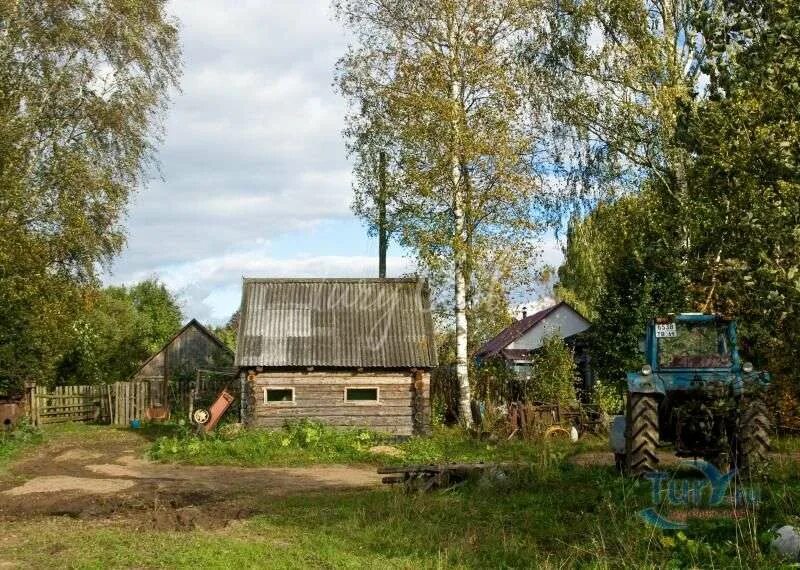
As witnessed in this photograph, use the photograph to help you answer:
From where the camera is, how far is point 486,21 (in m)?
23.3

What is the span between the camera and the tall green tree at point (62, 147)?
21.5 m

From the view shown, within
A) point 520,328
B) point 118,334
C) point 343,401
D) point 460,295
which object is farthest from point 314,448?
point 118,334

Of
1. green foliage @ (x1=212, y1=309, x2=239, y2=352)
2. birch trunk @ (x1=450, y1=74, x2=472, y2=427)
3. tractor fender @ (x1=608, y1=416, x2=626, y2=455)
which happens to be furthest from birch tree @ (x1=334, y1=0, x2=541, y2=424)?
green foliage @ (x1=212, y1=309, x2=239, y2=352)

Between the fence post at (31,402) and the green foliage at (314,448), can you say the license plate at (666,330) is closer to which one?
the green foliage at (314,448)

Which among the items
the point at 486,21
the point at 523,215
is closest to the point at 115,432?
the point at 523,215

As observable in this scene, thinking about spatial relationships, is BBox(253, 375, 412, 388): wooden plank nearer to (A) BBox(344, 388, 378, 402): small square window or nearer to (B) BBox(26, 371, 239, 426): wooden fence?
(A) BBox(344, 388, 378, 402): small square window

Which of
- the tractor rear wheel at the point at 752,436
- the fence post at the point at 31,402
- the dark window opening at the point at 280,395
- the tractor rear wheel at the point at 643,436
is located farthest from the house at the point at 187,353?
the tractor rear wheel at the point at 752,436

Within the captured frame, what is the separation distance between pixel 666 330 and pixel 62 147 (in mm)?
17329

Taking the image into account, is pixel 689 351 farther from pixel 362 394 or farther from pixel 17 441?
pixel 17 441

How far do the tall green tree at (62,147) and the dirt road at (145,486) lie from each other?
4.10 meters

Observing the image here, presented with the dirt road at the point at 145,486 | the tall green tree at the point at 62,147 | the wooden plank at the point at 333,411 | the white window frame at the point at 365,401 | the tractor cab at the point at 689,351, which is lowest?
the dirt road at the point at 145,486

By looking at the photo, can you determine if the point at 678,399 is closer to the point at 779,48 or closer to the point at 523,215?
the point at 779,48

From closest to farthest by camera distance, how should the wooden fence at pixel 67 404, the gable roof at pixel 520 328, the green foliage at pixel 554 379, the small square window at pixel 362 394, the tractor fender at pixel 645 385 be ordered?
the tractor fender at pixel 645 385 → the small square window at pixel 362 394 → the green foliage at pixel 554 379 → the wooden fence at pixel 67 404 → the gable roof at pixel 520 328

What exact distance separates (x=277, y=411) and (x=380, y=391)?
2606 mm
